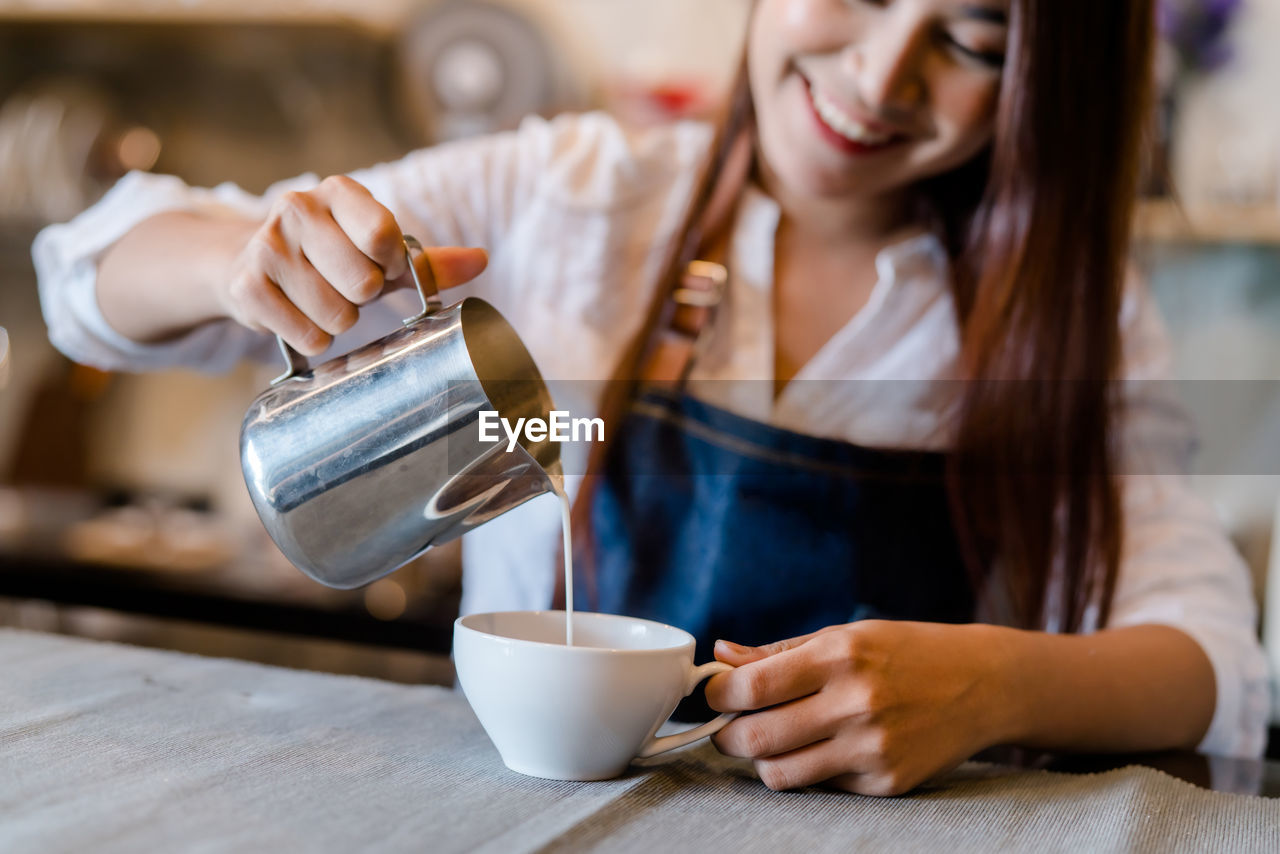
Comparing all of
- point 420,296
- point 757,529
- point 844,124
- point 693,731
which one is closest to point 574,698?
point 693,731

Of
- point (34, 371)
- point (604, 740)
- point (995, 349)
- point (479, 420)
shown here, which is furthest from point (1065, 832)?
point (34, 371)

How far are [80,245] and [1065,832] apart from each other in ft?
2.95

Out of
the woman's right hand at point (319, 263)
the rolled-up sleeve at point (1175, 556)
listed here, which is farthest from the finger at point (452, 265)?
the rolled-up sleeve at point (1175, 556)

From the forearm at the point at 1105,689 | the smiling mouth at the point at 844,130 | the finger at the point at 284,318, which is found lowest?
the forearm at the point at 1105,689

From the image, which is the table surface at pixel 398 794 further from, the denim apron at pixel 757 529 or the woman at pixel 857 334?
the denim apron at pixel 757 529

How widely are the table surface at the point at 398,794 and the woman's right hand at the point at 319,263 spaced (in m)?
0.25

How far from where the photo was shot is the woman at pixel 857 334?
0.93 metres

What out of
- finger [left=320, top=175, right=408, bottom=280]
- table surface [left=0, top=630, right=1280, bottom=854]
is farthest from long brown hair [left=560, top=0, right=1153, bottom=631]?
finger [left=320, top=175, right=408, bottom=280]

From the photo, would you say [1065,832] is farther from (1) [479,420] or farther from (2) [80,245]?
(2) [80,245]

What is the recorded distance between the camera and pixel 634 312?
1141 millimetres

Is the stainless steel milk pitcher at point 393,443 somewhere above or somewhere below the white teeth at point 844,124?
below

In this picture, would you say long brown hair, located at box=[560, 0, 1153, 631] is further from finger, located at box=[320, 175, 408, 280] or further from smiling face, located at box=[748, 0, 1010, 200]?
finger, located at box=[320, 175, 408, 280]

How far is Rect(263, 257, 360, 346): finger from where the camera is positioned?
69cm

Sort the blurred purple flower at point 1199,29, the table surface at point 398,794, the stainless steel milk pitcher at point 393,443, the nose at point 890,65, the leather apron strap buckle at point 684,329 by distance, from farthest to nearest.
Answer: the blurred purple flower at point 1199,29 < the leather apron strap buckle at point 684,329 < the nose at point 890,65 < the stainless steel milk pitcher at point 393,443 < the table surface at point 398,794
